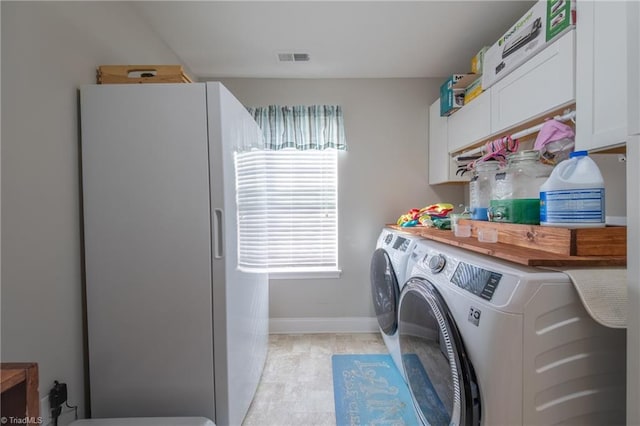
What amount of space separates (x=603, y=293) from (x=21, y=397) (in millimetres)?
1408

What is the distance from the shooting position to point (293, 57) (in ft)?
7.32

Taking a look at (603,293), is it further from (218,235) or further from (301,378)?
(301,378)

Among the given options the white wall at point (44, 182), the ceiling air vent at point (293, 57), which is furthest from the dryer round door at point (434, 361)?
the ceiling air vent at point (293, 57)

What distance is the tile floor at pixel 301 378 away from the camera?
1.61m

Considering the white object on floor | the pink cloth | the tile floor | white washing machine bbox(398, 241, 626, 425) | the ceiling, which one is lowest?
the tile floor

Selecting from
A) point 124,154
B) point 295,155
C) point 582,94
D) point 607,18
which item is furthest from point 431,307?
point 295,155

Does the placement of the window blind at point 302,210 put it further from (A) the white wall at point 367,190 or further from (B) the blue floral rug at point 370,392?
(B) the blue floral rug at point 370,392

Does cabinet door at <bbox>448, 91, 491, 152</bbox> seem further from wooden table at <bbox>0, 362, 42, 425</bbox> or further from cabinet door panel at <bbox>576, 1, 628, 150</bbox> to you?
wooden table at <bbox>0, 362, 42, 425</bbox>

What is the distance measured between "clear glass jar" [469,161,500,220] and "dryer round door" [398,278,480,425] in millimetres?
571

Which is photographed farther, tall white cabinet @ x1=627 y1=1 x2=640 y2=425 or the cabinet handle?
the cabinet handle

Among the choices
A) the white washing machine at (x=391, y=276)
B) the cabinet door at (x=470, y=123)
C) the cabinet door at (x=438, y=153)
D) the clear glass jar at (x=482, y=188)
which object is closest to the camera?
the clear glass jar at (x=482, y=188)

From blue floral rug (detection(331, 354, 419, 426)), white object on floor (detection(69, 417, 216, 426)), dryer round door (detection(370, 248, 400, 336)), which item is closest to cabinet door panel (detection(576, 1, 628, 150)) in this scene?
dryer round door (detection(370, 248, 400, 336))

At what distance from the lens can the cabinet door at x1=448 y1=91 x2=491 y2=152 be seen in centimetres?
179

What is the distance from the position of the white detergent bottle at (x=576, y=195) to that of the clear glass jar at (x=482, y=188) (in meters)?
0.46
